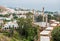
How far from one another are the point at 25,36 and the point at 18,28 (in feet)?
3.09

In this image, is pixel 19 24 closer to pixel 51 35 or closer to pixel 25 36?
pixel 25 36

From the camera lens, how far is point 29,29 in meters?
8.14

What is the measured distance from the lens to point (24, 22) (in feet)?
28.0

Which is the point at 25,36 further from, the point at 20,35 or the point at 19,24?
the point at 19,24

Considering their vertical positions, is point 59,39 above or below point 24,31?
above

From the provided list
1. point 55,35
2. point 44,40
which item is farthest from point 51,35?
point 44,40

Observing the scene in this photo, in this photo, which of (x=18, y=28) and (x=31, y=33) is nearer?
(x=31, y=33)

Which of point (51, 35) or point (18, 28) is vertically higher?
point (51, 35)

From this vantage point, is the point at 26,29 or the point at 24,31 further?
the point at 24,31

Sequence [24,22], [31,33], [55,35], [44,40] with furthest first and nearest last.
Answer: [24,22] < [31,33] < [55,35] < [44,40]

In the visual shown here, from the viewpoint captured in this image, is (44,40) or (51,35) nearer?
(44,40)

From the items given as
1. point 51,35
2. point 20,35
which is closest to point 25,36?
point 20,35

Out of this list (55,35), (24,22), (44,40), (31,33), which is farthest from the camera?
(24,22)

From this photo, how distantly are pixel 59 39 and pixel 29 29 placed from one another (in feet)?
15.6
